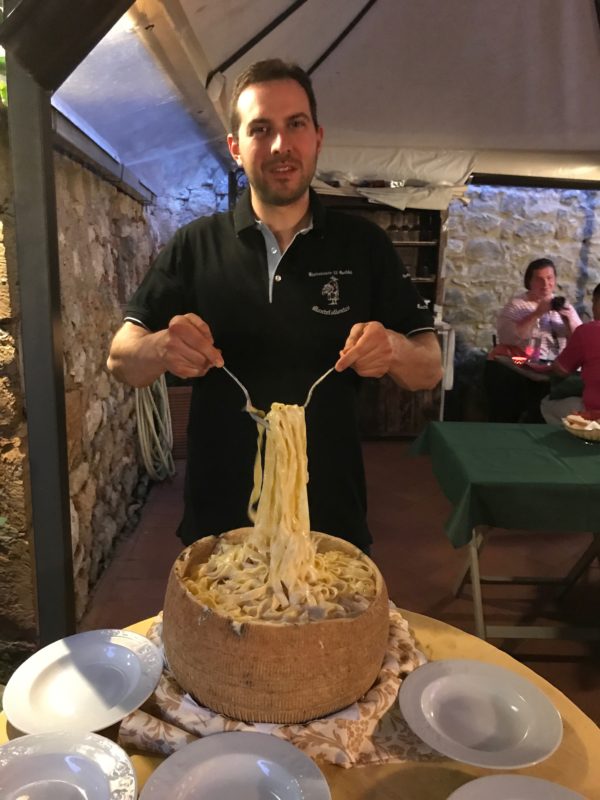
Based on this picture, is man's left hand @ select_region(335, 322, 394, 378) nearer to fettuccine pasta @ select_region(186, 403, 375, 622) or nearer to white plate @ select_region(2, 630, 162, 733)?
fettuccine pasta @ select_region(186, 403, 375, 622)

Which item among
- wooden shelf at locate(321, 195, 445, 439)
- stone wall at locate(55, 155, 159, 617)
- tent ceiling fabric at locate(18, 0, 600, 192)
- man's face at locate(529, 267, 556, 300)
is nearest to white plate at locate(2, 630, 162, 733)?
stone wall at locate(55, 155, 159, 617)

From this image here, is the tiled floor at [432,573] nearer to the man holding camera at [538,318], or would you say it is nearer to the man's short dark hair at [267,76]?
the man holding camera at [538,318]

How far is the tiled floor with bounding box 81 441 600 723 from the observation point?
2.40 meters

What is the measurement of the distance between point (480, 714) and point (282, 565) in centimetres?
35

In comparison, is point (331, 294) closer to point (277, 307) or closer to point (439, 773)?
point (277, 307)

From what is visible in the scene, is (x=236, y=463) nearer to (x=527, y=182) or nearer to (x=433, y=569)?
(x=433, y=569)

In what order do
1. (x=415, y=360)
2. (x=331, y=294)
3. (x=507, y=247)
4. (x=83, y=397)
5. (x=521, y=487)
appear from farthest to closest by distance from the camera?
(x=507, y=247) < (x=83, y=397) < (x=521, y=487) < (x=331, y=294) < (x=415, y=360)

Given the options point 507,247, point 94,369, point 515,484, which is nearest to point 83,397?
point 94,369

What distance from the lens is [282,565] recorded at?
94 cm

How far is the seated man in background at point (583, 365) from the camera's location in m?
3.18

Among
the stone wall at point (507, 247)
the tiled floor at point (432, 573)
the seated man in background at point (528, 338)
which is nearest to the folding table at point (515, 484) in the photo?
the tiled floor at point (432, 573)

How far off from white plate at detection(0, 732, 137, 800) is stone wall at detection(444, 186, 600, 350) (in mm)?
5154

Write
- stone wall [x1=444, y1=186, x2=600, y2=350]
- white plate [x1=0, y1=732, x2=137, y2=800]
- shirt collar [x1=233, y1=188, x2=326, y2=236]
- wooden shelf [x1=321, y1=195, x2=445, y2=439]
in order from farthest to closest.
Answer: stone wall [x1=444, y1=186, x2=600, y2=350], wooden shelf [x1=321, y1=195, x2=445, y2=439], shirt collar [x1=233, y1=188, x2=326, y2=236], white plate [x1=0, y1=732, x2=137, y2=800]

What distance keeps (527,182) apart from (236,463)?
14.9 ft
